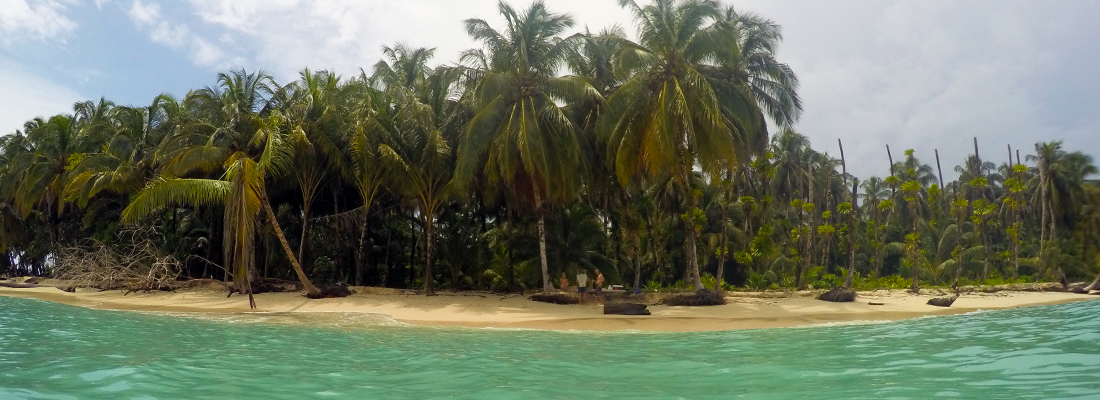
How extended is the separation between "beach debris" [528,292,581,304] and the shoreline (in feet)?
1.01

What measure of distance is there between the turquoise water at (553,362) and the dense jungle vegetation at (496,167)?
642 cm

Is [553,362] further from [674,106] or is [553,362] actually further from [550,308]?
[674,106]

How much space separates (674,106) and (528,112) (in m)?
4.38

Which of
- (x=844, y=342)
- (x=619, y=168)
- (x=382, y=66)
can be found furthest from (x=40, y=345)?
(x=382, y=66)

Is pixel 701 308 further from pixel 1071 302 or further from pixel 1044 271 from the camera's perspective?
pixel 1044 271

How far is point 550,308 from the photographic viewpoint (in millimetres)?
18484

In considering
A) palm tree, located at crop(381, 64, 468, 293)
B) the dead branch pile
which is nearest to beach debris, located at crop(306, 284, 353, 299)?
palm tree, located at crop(381, 64, 468, 293)

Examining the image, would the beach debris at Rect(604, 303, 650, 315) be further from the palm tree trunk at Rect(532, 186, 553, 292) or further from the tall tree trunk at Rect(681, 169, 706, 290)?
the palm tree trunk at Rect(532, 186, 553, 292)

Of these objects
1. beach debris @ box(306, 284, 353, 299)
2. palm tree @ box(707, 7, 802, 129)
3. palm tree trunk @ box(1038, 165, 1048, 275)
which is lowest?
beach debris @ box(306, 284, 353, 299)

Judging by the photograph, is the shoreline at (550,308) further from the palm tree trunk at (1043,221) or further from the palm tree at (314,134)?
the palm tree trunk at (1043,221)

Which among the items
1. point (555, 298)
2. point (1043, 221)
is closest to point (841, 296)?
point (555, 298)

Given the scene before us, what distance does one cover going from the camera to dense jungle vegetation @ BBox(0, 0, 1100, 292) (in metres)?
19.8

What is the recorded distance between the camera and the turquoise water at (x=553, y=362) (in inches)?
252

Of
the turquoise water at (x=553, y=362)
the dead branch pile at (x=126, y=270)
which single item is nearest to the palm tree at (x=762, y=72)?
the turquoise water at (x=553, y=362)
